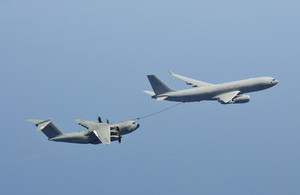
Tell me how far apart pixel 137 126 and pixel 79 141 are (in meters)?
14.6

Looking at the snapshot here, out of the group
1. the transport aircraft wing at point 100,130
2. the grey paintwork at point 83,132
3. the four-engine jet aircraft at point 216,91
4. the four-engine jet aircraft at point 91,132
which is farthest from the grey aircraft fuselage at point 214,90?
the transport aircraft wing at point 100,130

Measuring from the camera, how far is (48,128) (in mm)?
134750

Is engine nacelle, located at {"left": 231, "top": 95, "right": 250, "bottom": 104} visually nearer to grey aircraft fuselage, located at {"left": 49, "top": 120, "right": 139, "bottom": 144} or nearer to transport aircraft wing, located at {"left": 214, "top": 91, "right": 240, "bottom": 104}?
transport aircraft wing, located at {"left": 214, "top": 91, "right": 240, "bottom": 104}

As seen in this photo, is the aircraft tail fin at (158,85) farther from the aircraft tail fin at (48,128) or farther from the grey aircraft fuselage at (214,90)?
the aircraft tail fin at (48,128)

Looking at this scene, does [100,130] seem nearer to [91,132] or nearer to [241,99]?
[91,132]

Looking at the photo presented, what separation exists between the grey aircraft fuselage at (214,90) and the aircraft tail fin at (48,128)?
31128 mm

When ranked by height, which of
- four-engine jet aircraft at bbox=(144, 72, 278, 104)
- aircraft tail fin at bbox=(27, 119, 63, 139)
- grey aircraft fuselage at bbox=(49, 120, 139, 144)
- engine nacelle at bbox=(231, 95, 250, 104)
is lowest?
grey aircraft fuselage at bbox=(49, 120, 139, 144)

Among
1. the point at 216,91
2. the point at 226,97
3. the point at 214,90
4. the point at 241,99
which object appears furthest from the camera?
the point at 241,99

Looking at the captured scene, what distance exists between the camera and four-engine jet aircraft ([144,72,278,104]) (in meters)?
147

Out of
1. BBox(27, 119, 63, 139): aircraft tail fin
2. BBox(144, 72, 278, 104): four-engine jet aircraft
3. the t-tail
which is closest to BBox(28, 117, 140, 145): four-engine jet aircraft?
BBox(27, 119, 63, 139): aircraft tail fin

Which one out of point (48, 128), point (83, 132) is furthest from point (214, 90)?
point (48, 128)

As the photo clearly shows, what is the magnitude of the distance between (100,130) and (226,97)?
3467 centimetres

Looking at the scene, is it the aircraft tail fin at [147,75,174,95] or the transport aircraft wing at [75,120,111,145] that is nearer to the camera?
the transport aircraft wing at [75,120,111,145]

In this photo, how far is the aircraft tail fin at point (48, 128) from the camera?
13375cm
